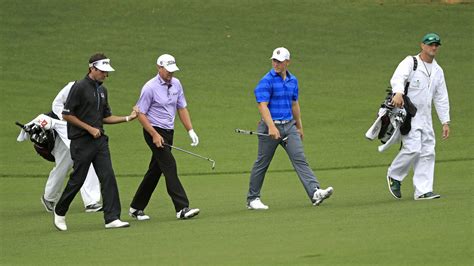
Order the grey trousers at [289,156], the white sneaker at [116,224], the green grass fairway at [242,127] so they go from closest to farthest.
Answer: the green grass fairway at [242,127], the white sneaker at [116,224], the grey trousers at [289,156]

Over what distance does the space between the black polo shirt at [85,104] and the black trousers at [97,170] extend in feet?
0.49

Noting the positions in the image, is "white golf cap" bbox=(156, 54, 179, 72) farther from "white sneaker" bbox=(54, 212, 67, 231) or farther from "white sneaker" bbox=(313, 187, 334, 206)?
"white sneaker" bbox=(313, 187, 334, 206)

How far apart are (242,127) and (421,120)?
11.4 metres

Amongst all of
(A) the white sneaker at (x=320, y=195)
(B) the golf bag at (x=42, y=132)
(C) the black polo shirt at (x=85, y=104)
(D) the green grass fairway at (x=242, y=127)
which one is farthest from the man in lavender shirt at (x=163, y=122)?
(B) the golf bag at (x=42, y=132)

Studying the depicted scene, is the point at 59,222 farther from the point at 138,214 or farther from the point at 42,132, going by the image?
the point at 42,132

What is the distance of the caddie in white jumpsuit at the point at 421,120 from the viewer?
15.7 metres

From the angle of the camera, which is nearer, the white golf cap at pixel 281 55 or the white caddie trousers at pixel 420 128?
the white golf cap at pixel 281 55

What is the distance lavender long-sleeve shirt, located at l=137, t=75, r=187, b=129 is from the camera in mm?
15234

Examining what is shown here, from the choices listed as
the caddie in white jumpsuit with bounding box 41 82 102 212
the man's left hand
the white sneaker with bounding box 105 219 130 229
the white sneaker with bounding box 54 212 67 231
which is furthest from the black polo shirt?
the man's left hand

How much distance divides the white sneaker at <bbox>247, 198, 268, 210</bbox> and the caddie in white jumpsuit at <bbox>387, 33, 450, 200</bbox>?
70.8 inches

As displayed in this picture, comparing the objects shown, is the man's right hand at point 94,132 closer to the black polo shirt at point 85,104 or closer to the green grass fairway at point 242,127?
the black polo shirt at point 85,104

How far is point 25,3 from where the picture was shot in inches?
1534

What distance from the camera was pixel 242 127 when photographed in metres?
27.0

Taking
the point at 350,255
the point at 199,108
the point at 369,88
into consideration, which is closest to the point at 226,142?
the point at 199,108
